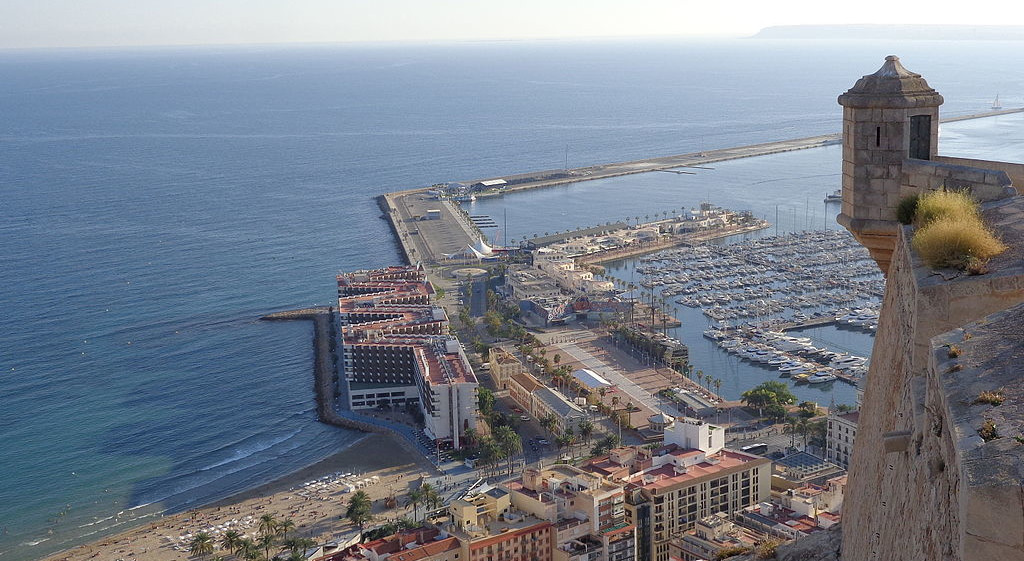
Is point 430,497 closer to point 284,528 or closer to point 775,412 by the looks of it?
point 284,528

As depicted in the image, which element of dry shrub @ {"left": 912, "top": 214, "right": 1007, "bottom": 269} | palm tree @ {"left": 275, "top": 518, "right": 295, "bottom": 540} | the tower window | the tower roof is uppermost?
the tower roof

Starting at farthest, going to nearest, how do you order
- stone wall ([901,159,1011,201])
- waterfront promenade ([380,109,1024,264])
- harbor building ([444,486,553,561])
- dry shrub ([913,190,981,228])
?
waterfront promenade ([380,109,1024,264]) → harbor building ([444,486,553,561]) → stone wall ([901,159,1011,201]) → dry shrub ([913,190,981,228])

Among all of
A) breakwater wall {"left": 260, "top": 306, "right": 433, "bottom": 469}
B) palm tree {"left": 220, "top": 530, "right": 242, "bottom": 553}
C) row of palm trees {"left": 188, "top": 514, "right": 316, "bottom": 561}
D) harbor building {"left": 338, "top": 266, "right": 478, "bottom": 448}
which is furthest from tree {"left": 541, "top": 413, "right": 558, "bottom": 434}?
palm tree {"left": 220, "top": 530, "right": 242, "bottom": 553}

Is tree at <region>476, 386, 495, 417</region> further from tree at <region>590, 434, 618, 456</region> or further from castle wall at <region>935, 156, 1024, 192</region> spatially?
castle wall at <region>935, 156, 1024, 192</region>

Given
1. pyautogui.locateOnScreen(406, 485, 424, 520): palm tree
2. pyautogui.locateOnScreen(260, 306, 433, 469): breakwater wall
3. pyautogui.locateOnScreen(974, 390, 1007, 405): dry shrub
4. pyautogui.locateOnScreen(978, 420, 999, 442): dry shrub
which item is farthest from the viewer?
pyautogui.locateOnScreen(260, 306, 433, 469): breakwater wall

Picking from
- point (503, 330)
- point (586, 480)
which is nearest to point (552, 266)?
point (503, 330)

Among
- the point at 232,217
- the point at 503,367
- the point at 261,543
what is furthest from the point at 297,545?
the point at 232,217

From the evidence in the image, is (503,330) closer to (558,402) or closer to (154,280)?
(558,402)
